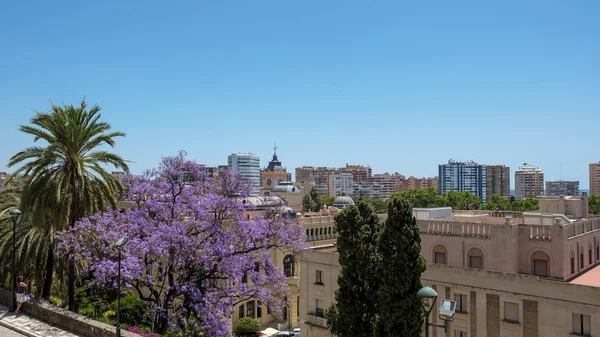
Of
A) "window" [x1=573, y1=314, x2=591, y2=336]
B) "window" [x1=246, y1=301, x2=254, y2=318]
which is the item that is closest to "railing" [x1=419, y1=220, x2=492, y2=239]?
"window" [x1=573, y1=314, x2=591, y2=336]

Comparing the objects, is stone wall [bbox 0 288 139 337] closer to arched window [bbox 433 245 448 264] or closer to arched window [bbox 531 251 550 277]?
arched window [bbox 433 245 448 264]

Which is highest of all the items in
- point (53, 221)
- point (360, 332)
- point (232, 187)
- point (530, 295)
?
point (232, 187)

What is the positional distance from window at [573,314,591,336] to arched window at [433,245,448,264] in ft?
25.2

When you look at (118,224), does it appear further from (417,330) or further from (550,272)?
(550,272)

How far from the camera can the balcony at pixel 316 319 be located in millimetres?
32903

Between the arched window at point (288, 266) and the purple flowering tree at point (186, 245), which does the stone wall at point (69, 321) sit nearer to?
the purple flowering tree at point (186, 245)

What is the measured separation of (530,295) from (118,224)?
1928cm

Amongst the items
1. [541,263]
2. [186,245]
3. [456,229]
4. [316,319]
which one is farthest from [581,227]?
[186,245]

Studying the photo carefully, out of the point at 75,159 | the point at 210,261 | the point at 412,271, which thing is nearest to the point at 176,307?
the point at 210,261

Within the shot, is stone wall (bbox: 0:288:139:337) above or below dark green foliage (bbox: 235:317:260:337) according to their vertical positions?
above

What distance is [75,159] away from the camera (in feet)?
73.0

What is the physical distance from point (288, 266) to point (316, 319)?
17.8 m

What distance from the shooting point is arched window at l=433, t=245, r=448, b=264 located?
29.1 m

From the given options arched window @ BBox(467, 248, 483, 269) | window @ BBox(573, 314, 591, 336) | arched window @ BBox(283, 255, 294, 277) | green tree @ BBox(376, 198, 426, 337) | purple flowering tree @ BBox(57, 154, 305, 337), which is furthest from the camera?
arched window @ BBox(283, 255, 294, 277)
